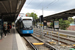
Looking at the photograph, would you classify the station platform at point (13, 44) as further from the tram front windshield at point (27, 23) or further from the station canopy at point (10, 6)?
the tram front windshield at point (27, 23)

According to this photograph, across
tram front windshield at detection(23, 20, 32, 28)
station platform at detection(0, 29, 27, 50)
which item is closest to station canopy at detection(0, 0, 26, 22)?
tram front windshield at detection(23, 20, 32, 28)

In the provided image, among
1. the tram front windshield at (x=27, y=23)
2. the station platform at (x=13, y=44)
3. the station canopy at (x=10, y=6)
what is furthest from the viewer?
the tram front windshield at (x=27, y=23)

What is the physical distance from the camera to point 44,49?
9516 mm

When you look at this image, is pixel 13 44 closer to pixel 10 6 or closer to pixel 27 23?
pixel 27 23

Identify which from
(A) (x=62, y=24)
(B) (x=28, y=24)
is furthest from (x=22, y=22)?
(A) (x=62, y=24)

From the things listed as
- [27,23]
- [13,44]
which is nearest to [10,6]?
[27,23]

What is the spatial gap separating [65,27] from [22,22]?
51733mm

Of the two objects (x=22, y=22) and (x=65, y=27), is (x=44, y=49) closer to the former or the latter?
(x=22, y=22)

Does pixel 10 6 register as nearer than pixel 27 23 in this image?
Yes

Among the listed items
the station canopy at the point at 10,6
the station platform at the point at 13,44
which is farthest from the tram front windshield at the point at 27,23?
the station platform at the point at 13,44

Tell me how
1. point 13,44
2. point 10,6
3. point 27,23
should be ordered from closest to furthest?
point 13,44 < point 10,6 < point 27,23

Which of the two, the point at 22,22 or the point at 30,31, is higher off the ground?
the point at 22,22

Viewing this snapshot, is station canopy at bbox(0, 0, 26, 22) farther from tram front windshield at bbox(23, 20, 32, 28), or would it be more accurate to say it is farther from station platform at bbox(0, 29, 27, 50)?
station platform at bbox(0, 29, 27, 50)

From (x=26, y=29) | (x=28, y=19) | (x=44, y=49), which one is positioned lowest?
(x=44, y=49)
